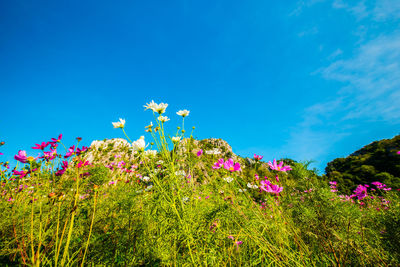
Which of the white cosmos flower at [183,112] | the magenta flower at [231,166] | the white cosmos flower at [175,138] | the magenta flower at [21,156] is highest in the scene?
the white cosmos flower at [183,112]

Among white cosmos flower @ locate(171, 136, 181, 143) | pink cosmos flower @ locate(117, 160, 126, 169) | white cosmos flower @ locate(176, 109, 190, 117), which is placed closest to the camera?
white cosmos flower @ locate(171, 136, 181, 143)

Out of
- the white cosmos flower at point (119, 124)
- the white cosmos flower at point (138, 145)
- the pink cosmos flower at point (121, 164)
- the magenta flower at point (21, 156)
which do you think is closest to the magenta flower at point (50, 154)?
the magenta flower at point (21, 156)

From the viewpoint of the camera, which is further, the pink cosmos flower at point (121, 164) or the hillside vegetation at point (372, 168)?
the hillside vegetation at point (372, 168)

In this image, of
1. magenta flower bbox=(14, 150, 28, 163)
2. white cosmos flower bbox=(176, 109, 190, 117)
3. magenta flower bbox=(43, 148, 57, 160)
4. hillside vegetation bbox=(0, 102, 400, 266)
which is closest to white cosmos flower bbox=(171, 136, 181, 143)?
hillside vegetation bbox=(0, 102, 400, 266)

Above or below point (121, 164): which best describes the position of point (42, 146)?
below

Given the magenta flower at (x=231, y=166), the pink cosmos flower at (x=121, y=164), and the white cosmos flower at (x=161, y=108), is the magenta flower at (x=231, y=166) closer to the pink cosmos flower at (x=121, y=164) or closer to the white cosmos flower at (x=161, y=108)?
the white cosmos flower at (x=161, y=108)

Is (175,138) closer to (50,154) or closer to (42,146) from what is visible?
(50,154)

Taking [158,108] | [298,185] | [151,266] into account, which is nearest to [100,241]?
[151,266]

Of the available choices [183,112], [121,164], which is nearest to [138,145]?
[183,112]

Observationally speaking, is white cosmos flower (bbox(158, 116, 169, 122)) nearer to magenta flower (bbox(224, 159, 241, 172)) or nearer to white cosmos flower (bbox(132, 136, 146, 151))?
white cosmos flower (bbox(132, 136, 146, 151))

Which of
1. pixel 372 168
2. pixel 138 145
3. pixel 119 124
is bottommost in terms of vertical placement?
pixel 138 145

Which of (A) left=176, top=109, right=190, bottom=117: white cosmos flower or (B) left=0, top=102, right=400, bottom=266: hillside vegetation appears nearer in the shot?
(B) left=0, top=102, right=400, bottom=266: hillside vegetation

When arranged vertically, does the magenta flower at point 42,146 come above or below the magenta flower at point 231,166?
above

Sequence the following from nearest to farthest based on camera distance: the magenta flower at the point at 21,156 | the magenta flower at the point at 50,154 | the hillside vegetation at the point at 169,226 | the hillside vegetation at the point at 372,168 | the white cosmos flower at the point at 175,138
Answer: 1. the hillside vegetation at the point at 169,226
2. the magenta flower at the point at 21,156
3. the magenta flower at the point at 50,154
4. the white cosmos flower at the point at 175,138
5. the hillside vegetation at the point at 372,168
